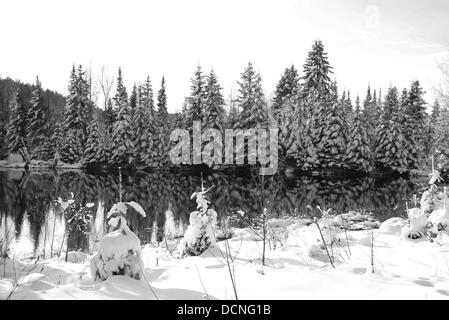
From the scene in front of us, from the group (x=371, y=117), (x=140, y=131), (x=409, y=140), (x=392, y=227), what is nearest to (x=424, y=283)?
(x=392, y=227)

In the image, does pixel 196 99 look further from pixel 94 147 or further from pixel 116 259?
pixel 116 259

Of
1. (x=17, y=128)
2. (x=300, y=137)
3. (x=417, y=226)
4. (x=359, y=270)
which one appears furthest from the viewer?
(x=17, y=128)

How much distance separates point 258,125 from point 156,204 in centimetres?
2072

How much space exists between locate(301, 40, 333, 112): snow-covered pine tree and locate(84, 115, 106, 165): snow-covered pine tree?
77.6 ft

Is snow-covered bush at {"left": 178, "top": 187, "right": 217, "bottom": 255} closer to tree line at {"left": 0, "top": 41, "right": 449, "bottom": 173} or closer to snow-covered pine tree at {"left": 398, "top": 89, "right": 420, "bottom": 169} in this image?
tree line at {"left": 0, "top": 41, "right": 449, "bottom": 173}

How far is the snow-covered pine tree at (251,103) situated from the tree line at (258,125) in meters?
0.11

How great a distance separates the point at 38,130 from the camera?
47188 mm

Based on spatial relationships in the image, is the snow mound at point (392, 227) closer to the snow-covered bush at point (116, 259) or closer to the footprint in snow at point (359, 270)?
the footprint in snow at point (359, 270)

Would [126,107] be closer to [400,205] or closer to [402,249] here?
[400,205]

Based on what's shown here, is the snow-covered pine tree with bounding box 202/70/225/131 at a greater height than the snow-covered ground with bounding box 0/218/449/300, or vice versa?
the snow-covered pine tree with bounding box 202/70/225/131

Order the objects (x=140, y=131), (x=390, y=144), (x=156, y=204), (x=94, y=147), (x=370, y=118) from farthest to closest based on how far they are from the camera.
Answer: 1. (x=370, y=118)
2. (x=94, y=147)
3. (x=140, y=131)
4. (x=390, y=144)
5. (x=156, y=204)

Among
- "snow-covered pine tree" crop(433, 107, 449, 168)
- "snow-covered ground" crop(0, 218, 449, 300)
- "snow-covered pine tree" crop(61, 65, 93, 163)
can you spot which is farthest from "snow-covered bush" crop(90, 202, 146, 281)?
"snow-covered pine tree" crop(61, 65, 93, 163)

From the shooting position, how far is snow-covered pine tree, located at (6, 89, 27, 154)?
4612 cm
